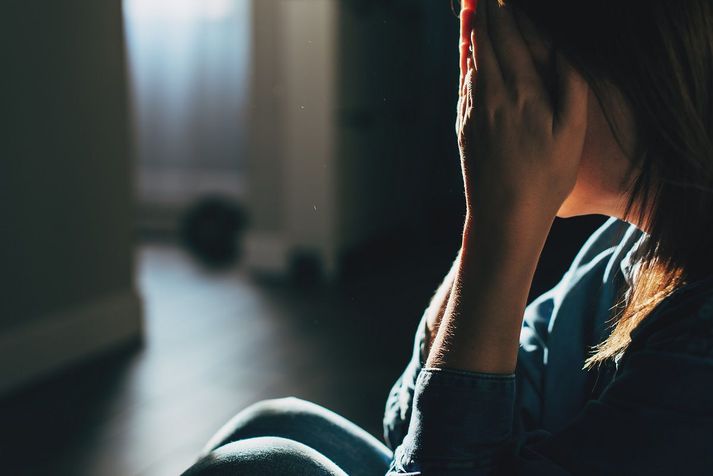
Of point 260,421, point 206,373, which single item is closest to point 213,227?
point 206,373

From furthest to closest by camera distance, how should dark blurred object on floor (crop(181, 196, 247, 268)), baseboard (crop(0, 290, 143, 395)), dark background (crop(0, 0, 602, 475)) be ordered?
1. dark blurred object on floor (crop(181, 196, 247, 268))
2. baseboard (crop(0, 290, 143, 395))
3. dark background (crop(0, 0, 602, 475))

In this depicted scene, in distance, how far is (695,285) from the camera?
1.75 ft

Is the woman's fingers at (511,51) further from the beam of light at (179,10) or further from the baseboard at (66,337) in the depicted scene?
the beam of light at (179,10)

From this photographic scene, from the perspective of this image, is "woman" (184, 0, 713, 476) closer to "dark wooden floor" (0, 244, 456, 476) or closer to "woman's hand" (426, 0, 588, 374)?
"woman's hand" (426, 0, 588, 374)

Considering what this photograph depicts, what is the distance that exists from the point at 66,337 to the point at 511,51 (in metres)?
2.04

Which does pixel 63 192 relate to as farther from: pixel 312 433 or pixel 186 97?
pixel 186 97

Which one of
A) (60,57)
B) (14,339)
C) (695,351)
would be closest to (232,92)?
(60,57)

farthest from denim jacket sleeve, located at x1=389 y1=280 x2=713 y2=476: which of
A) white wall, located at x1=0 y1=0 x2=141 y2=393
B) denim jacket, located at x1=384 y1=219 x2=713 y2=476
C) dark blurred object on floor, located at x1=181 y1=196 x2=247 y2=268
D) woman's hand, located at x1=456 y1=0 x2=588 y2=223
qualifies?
dark blurred object on floor, located at x1=181 y1=196 x2=247 y2=268

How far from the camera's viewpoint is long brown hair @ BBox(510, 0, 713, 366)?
51 centimetres

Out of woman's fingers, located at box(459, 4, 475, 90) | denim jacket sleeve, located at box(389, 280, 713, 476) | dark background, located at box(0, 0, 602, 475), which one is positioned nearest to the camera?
denim jacket sleeve, located at box(389, 280, 713, 476)

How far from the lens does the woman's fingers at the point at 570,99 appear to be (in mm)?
527

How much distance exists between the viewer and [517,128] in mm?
536

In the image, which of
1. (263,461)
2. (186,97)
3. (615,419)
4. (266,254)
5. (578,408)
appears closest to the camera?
(615,419)

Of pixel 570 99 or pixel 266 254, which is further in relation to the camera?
pixel 266 254
